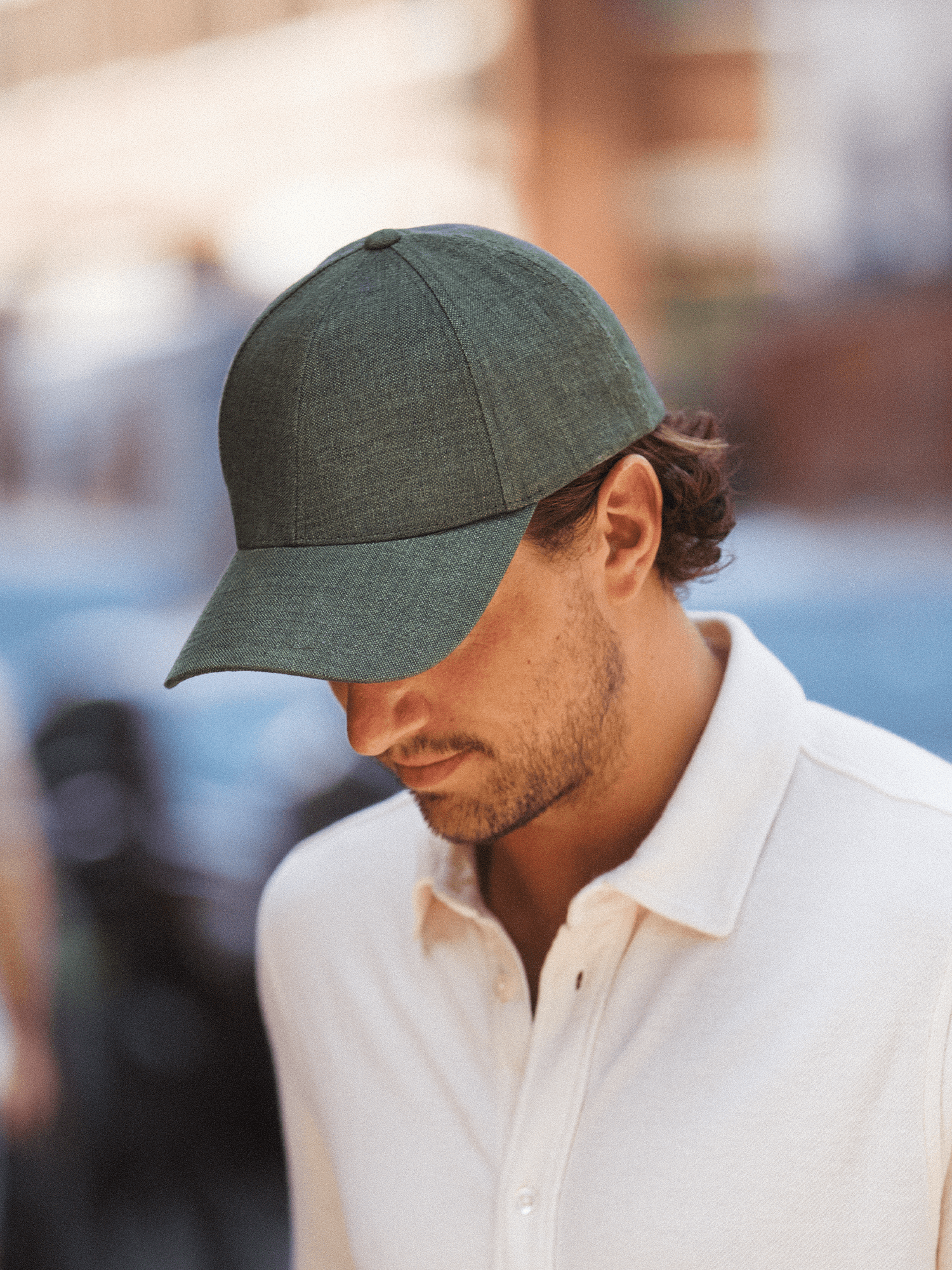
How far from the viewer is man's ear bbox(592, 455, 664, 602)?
1331 millimetres

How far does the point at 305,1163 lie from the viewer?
1.69m

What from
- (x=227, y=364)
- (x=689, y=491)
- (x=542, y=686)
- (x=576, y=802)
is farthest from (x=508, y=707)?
(x=227, y=364)

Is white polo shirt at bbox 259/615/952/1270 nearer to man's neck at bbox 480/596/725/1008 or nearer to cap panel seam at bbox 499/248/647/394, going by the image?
man's neck at bbox 480/596/725/1008

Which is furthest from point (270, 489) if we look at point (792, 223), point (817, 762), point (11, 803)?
point (792, 223)

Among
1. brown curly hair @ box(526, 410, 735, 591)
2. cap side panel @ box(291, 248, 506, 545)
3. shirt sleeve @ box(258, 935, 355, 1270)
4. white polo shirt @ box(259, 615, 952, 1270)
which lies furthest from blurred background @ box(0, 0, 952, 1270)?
cap side panel @ box(291, 248, 506, 545)

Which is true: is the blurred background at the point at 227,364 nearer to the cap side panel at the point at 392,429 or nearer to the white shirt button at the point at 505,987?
the white shirt button at the point at 505,987

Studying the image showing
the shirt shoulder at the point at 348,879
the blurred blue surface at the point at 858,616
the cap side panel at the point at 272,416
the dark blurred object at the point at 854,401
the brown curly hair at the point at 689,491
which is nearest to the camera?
the cap side panel at the point at 272,416

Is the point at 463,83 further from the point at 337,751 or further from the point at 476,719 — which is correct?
the point at 476,719

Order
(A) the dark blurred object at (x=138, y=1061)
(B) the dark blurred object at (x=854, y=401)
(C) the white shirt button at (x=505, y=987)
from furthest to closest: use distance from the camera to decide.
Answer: (B) the dark blurred object at (x=854, y=401) < (A) the dark blurred object at (x=138, y=1061) < (C) the white shirt button at (x=505, y=987)

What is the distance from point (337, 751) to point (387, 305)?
2.39 meters

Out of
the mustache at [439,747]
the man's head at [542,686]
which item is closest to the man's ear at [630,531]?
the man's head at [542,686]

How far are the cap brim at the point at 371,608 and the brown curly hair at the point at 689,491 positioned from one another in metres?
0.19

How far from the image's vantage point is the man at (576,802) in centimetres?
116

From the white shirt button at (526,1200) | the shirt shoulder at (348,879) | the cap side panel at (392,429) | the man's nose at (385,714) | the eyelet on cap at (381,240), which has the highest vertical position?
the eyelet on cap at (381,240)
